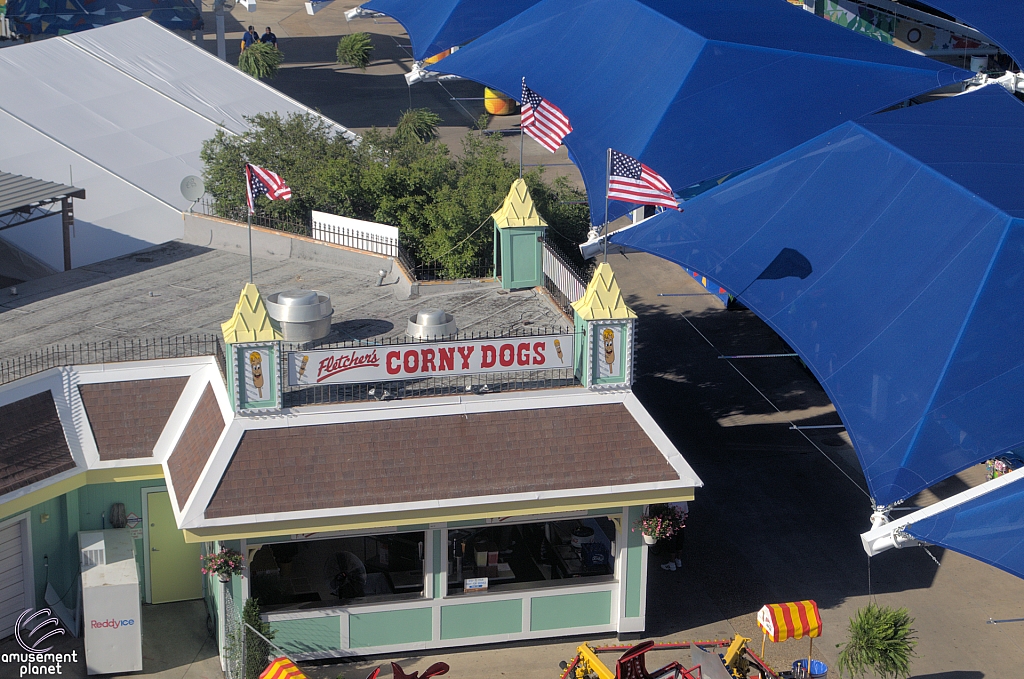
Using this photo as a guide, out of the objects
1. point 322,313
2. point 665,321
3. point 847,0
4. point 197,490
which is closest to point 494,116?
point 847,0

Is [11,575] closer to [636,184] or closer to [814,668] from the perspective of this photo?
[636,184]

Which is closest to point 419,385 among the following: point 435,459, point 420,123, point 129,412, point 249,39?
point 435,459

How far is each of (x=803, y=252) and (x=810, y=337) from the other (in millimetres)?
2320

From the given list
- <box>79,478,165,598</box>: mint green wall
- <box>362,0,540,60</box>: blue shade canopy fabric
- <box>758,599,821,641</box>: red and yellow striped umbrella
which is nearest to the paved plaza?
<box>758,599,821,641</box>: red and yellow striped umbrella

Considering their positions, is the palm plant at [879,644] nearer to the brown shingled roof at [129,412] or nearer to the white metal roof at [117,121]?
the brown shingled roof at [129,412]

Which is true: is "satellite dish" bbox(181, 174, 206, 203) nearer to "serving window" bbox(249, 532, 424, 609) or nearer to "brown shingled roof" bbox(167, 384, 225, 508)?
"brown shingled roof" bbox(167, 384, 225, 508)

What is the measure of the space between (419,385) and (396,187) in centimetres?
1004

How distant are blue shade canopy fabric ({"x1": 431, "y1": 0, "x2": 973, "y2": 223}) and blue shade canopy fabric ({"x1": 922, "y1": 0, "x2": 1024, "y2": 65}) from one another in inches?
50.6

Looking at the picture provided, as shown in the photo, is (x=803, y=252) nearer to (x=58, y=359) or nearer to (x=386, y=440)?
(x=386, y=440)

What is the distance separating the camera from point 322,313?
68.0 feet

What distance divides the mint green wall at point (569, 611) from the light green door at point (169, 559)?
571cm

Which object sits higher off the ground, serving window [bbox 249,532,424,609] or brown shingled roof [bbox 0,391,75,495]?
brown shingled roof [bbox 0,391,75,495]

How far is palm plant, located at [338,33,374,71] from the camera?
2221 inches

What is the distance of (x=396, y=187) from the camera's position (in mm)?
28766
